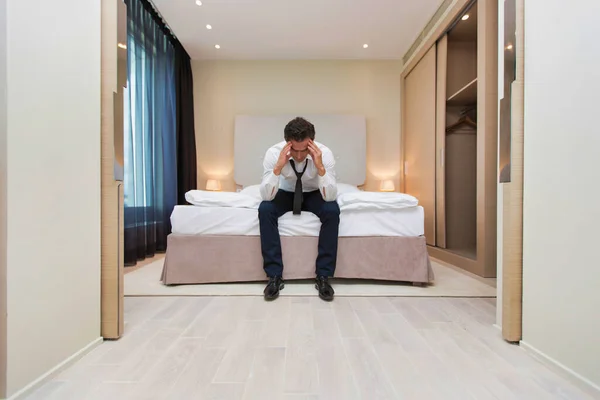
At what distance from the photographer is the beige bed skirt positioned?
1.87 m

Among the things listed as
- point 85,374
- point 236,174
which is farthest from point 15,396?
point 236,174

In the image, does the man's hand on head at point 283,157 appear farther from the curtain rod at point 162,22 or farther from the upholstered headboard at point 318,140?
the curtain rod at point 162,22

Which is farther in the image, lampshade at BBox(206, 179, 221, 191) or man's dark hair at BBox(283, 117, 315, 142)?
lampshade at BBox(206, 179, 221, 191)

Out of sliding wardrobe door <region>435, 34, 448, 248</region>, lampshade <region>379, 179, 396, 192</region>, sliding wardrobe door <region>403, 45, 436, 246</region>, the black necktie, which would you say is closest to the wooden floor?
the black necktie

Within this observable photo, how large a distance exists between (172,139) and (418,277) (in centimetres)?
297

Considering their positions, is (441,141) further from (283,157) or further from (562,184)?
(562,184)

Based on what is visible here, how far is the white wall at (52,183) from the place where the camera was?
77cm

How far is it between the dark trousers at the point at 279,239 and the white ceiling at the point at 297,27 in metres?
2.11

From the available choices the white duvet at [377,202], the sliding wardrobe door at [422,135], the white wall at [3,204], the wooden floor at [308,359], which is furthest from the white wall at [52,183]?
the sliding wardrobe door at [422,135]

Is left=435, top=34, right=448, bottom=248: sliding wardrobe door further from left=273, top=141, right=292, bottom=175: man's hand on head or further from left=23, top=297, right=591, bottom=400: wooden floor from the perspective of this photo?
left=273, top=141, right=292, bottom=175: man's hand on head

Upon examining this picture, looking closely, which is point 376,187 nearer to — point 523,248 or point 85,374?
point 523,248

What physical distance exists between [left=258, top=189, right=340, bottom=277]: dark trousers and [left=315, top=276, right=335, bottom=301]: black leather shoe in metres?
0.04

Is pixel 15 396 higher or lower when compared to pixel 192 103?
lower

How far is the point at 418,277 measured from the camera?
1.86m
